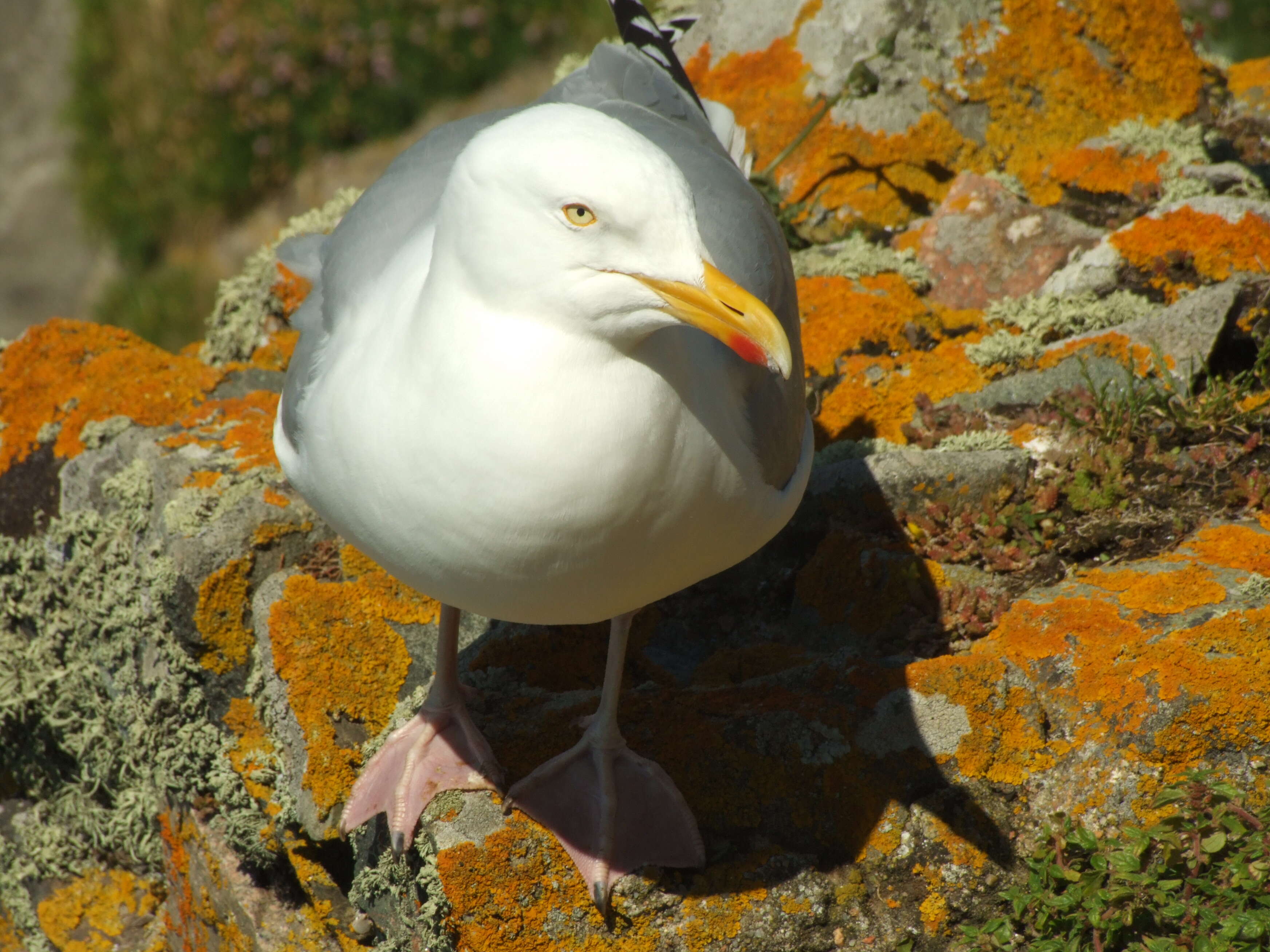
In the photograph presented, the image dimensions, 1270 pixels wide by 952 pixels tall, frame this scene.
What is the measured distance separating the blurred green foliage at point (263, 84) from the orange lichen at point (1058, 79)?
Answer: 4.47 metres

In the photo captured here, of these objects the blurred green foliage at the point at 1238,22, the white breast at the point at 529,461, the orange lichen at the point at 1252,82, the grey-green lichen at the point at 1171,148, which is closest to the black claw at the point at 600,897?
the white breast at the point at 529,461

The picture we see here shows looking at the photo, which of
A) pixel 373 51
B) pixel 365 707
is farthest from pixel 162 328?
pixel 365 707

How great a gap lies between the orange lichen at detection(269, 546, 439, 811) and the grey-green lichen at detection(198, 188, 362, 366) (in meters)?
1.68

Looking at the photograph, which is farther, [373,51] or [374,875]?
[373,51]

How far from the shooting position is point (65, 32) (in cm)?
978

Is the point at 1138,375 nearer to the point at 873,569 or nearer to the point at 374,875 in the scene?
the point at 873,569

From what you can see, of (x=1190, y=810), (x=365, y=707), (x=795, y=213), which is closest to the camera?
(x=1190, y=810)

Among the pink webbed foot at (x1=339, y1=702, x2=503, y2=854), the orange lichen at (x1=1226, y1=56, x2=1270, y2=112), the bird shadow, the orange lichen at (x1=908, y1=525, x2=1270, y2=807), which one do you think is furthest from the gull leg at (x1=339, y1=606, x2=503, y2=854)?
the orange lichen at (x1=1226, y1=56, x2=1270, y2=112)

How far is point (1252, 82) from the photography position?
5.68 metres

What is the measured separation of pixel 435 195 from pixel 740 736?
1636 mm

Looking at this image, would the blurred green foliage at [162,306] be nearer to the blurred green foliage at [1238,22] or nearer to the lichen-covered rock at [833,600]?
the lichen-covered rock at [833,600]

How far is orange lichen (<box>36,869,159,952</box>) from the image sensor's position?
12.9ft

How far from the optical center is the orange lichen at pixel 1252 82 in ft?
18.0

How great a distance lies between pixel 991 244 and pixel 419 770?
314 cm
